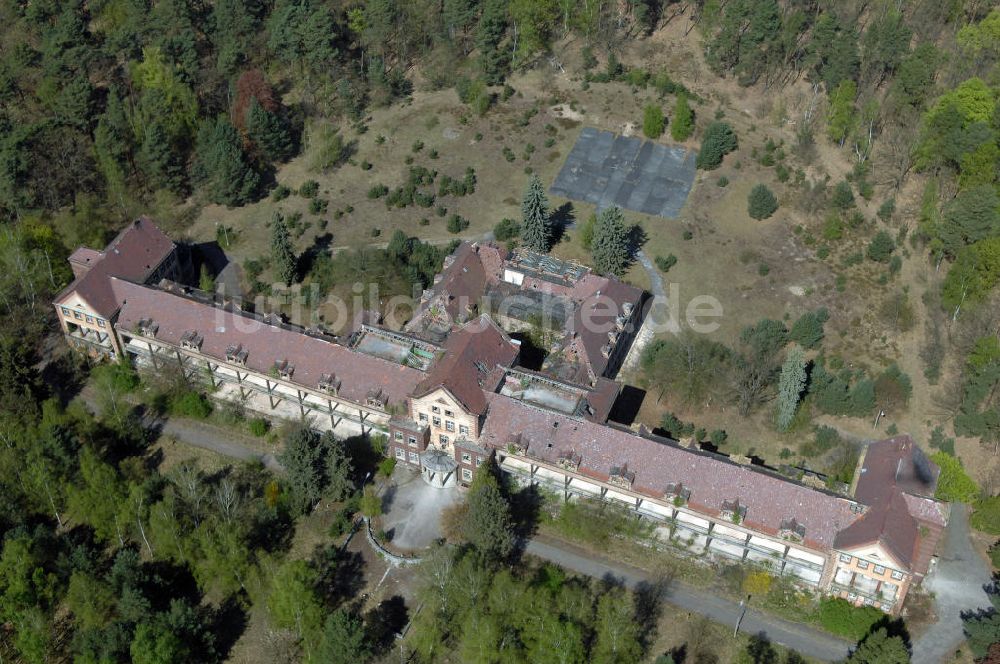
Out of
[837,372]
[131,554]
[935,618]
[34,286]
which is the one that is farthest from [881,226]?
[34,286]

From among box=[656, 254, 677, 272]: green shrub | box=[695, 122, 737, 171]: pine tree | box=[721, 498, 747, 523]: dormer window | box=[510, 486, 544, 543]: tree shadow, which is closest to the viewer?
box=[721, 498, 747, 523]: dormer window

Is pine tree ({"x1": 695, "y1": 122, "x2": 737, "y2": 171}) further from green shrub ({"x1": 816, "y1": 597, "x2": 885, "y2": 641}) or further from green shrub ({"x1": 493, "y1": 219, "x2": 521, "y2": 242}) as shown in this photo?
green shrub ({"x1": 816, "y1": 597, "x2": 885, "y2": 641})

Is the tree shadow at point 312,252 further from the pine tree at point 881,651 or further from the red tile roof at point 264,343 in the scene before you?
the pine tree at point 881,651

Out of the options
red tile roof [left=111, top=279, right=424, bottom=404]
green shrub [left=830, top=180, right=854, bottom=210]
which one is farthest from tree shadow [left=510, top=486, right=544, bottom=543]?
green shrub [left=830, top=180, right=854, bottom=210]

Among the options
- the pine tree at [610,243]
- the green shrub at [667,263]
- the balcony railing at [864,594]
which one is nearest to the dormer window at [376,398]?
the pine tree at [610,243]

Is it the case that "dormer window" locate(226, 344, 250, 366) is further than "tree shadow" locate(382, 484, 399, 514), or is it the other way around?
"dormer window" locate(226, 344, 250, 366)

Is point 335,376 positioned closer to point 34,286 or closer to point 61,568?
point 61,568
